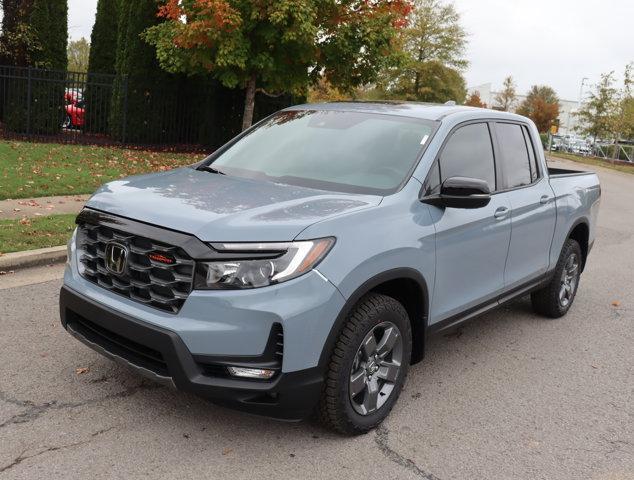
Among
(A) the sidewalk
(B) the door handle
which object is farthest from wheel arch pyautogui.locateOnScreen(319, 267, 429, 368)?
(A) the sidewalk

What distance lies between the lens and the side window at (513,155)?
16.1 ft

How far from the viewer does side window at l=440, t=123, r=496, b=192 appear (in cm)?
421

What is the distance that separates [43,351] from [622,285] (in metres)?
6.30

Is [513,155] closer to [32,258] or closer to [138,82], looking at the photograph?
[32,258]

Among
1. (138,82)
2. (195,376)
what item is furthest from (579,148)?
(195,376)

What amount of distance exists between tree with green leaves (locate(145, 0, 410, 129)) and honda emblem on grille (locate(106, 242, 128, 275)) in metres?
11.6

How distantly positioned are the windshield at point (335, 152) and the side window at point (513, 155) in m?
0.93

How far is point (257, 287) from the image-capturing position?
9.86 ft

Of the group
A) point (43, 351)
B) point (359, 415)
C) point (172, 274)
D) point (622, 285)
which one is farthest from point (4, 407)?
point (622, 285)

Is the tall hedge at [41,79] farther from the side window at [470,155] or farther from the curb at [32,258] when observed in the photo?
the side window at [470,155]

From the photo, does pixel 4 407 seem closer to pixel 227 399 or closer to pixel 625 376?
pixel 227 399

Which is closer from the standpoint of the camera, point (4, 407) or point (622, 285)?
point (4, 407)

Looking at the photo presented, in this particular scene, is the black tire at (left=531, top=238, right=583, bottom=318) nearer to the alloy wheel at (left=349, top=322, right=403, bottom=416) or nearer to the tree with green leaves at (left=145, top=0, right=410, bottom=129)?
the alloy wheel at (left=349, top=322, right=403, bottom=416)

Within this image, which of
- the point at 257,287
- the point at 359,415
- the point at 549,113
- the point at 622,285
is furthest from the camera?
the point at 549,113
